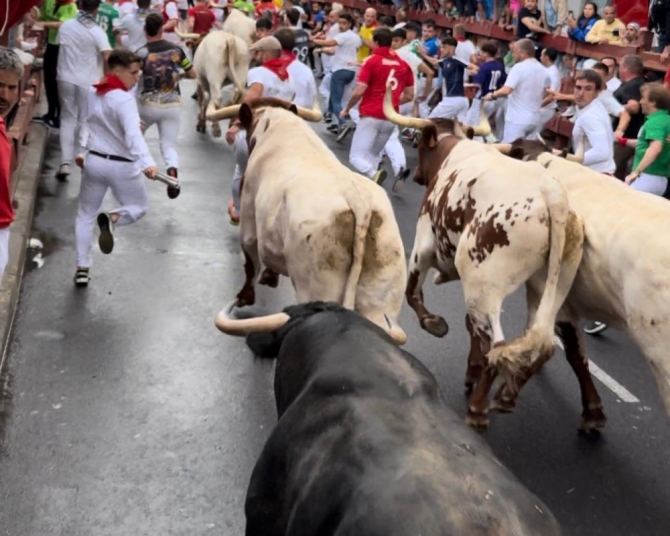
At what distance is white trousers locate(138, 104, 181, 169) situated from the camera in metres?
10.6

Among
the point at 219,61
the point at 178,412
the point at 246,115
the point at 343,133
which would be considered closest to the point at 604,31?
the point at 343,133

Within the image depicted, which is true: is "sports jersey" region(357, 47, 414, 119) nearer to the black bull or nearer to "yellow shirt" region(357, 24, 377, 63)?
"yellow shirt" region(357, 24, 377, 63)

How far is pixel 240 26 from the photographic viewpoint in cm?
1769

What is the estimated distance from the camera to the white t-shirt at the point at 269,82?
10.2 m

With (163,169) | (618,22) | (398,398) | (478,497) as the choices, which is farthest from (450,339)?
(618,22)

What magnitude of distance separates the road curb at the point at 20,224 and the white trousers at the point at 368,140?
3.84 metres

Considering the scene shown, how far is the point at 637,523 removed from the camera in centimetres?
535

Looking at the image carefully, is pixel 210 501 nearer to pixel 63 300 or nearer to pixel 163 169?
pixel 63 300

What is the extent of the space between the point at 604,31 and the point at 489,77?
3351mm

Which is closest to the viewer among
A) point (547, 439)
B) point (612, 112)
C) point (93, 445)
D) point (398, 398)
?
point (398, 398)

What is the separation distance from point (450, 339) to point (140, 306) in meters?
2.51

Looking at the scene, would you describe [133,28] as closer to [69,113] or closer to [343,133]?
[69,113]

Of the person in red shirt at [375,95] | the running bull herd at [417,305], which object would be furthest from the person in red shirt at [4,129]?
the person in red shirt at [375,95]

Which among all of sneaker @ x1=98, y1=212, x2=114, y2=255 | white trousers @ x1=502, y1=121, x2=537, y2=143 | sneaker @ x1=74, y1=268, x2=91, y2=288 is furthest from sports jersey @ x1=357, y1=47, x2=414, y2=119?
sneaker @ x1=74, y1=268, x2=91, y2=288
